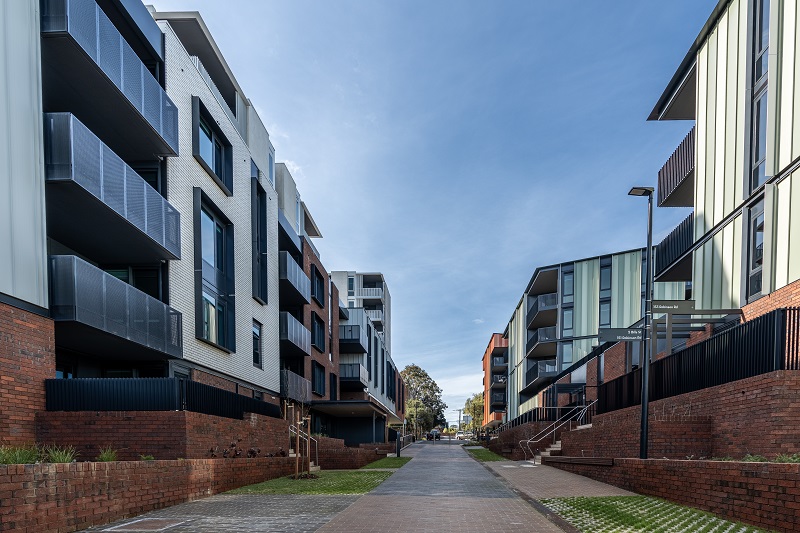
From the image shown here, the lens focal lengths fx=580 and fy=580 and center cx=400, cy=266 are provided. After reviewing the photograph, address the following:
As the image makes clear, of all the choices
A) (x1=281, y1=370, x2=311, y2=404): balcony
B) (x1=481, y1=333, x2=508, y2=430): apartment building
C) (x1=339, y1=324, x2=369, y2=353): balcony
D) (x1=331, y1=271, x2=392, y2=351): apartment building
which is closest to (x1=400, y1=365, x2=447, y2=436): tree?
(x1=481, y1=333, x2=508, y2=430): apartment building

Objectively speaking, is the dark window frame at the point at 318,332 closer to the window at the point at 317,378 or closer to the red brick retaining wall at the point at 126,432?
the window at the point at 317,378

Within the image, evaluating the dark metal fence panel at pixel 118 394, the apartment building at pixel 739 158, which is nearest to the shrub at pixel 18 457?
the dark metal fence panel at pixel 118 394

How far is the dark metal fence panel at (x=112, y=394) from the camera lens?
464 inches

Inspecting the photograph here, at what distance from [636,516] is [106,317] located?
11254 millimetres

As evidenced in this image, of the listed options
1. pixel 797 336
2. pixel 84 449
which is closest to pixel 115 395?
pixel 84 449

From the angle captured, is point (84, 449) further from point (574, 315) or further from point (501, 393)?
point (501, 393)

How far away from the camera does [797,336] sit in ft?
31.9

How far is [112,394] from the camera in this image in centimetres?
1193

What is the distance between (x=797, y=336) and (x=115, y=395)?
12820 mm

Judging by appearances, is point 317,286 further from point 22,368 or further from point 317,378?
point 22,368

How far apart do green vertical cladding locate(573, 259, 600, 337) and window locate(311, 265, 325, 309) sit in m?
19.7

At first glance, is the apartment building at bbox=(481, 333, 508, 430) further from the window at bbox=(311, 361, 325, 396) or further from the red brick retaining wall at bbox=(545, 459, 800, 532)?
the red brick retaining wall at bbox=(545, 459, 800, 532)

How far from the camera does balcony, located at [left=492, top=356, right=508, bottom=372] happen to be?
78.2m

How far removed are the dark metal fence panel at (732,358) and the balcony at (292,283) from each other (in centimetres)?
1566
